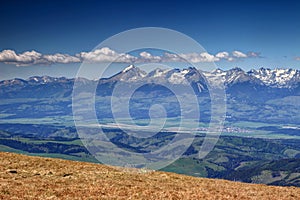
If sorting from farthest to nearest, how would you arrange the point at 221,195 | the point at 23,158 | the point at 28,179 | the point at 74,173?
the point at 23,158
the point at 74,173
the point at 28,179
the point at 221,195

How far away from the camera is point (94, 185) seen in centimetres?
3175

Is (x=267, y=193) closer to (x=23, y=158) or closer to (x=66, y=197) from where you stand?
(x=66, y=197)

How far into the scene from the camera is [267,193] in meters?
34.2

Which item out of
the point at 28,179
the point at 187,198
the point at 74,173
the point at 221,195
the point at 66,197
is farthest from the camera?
the point at 74,173

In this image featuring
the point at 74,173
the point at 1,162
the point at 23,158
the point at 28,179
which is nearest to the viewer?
the point at 28,179

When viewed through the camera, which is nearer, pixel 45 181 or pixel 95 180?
pixel 45 181

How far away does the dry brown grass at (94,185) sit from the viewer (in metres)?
28.0

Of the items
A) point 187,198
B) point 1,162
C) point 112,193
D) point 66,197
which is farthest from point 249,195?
point 1,162

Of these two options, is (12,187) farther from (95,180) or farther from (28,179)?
(95,180)

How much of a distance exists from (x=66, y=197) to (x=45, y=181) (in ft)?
22.6

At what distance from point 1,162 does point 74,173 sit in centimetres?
993

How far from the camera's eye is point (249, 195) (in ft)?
106

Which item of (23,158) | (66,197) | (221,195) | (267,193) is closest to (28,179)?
(66,197)

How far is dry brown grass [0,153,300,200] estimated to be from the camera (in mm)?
27969
